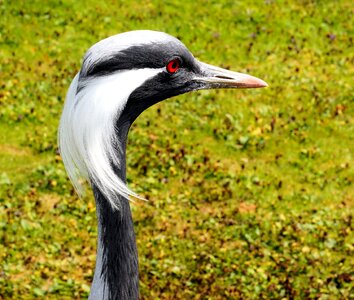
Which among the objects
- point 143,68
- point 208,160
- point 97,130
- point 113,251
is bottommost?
point 208,160

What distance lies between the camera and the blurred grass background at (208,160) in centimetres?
920

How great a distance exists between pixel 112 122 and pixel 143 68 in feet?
1.63

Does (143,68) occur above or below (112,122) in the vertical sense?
above

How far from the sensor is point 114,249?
473 cm

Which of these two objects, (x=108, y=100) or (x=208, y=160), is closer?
(x=108, y=100)

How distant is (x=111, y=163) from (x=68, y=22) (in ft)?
36.1

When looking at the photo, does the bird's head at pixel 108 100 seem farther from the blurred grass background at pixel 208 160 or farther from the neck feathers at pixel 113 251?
the blurred grass background at pixel 208 160

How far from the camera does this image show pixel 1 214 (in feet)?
32.1

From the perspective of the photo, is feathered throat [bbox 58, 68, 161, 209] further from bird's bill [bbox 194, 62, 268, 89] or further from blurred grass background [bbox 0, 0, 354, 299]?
blurred grass background [bbox 0, 0, 354, 299]

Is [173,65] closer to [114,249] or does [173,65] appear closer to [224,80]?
[224,80]

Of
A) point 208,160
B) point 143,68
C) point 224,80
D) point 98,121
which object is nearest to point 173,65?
point 143,68

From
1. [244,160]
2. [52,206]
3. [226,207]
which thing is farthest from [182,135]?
[52,206]

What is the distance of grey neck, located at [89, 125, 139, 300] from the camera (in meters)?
4.69

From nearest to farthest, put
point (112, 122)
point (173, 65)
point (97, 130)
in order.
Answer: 1. point (97, 130)
2. point (112, 122)
3. point (173, 65)
